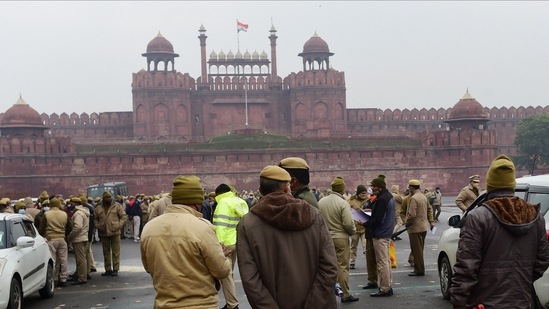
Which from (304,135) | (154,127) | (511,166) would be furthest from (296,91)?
(511,166)

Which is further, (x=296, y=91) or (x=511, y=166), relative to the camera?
(x=296, y=91)

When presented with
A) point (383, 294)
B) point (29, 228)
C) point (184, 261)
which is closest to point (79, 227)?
point (29, 228)

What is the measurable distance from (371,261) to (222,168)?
35813 millimetres

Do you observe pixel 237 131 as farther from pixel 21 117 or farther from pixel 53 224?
pixel 53 224

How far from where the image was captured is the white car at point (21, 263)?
7359mm

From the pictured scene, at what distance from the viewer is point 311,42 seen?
5788 cm

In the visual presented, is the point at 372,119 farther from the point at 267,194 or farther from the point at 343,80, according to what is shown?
the point at 267,194

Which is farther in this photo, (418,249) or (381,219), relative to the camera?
(418,249)

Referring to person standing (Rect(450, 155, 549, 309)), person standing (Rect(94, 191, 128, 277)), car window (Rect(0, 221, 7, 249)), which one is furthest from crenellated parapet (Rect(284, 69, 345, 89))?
person standing (Rect(450, 155, 549, 309))

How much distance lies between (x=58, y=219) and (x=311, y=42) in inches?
1933

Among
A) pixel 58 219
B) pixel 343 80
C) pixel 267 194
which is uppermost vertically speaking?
pixel 343 80

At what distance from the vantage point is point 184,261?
13.1 feet

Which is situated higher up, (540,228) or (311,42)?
(311,42)

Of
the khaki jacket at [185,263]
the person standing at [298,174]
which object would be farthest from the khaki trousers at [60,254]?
the khaki jacket at [185,263]
